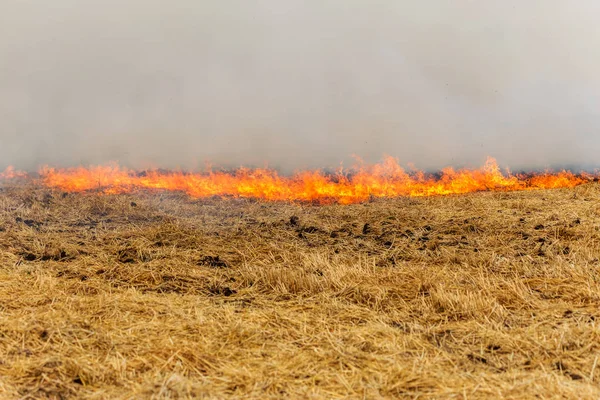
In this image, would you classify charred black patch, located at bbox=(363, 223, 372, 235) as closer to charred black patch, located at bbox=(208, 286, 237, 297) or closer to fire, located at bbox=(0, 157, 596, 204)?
charred black patch, located at bbox=(208, 286, 237, 297)

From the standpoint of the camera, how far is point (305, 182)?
15.0 m

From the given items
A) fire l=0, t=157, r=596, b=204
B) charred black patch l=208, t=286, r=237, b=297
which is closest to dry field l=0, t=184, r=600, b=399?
charred black patch l=208, t=286, r=237, b=297

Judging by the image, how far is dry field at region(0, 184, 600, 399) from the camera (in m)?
3.30

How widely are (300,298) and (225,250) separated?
99.1 inches

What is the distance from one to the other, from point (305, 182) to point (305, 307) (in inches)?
404

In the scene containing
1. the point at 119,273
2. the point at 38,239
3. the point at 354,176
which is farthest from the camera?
the point at 354,176

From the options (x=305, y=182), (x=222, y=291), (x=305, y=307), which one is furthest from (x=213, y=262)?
(x=305, y=182)

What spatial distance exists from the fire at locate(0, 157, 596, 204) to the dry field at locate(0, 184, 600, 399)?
4.96m

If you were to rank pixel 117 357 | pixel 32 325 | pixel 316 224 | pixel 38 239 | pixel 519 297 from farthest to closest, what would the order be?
pixel 316 224 → pixel 38 239 → pixel 519 297 → pixel 32 325 → pixel 117 357

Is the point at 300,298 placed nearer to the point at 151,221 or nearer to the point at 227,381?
the point at 227,381

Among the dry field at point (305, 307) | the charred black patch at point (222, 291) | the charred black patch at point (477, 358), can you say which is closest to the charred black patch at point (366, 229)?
the dry field at point (305, 307)

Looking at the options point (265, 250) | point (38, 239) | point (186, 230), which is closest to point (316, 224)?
point (265, 250)

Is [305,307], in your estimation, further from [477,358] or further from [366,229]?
[366,229]

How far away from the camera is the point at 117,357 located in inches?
143
